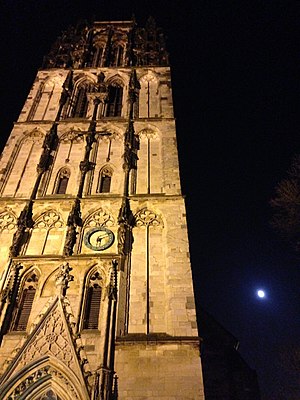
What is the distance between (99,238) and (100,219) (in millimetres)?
983

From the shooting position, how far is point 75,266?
36.3ft

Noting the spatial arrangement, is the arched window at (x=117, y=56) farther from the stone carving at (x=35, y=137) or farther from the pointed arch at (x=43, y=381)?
the pointed arch at (x=43, y=381)

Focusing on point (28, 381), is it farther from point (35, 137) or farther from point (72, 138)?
point (35, 137)

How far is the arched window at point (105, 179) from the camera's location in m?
A: 14.3

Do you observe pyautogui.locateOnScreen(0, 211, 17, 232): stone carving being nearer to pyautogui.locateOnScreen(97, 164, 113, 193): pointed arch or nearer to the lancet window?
pyautogui.locateOnScreen(97, 164, 113, 193): pointed arch

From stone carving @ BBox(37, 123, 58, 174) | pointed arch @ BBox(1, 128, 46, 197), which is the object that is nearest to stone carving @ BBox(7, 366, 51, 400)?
pointed arch @ BBox(1, 128, 46, 197)

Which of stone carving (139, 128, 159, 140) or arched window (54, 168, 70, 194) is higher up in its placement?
stone carving (139, 128, 159, 140)

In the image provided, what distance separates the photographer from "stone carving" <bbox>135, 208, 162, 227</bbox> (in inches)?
501

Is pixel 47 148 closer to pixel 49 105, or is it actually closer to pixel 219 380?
pixel 49 105

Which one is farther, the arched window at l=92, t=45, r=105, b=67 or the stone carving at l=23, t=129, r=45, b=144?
the arched window at l=92, t=45, r=105, b=67

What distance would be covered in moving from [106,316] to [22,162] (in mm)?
8938

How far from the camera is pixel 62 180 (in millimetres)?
14852

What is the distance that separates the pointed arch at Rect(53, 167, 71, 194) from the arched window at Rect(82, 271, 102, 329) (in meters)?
4.72

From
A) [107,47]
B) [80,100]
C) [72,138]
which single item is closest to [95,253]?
[72,138]
